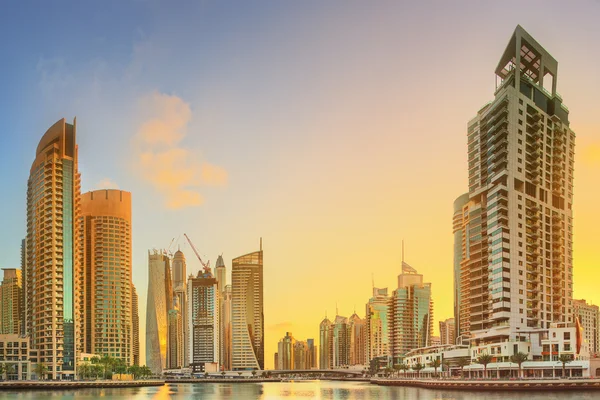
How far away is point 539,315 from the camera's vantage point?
166375 mm

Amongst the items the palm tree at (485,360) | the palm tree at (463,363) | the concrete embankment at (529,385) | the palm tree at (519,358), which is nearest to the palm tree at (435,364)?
the palm tree at (463,363)

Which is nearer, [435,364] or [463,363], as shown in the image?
[463,363]

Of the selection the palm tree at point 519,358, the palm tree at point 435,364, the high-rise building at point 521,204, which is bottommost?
the palm tree at point 435,364

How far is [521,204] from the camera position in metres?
170

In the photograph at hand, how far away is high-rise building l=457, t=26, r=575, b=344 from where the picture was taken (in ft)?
543

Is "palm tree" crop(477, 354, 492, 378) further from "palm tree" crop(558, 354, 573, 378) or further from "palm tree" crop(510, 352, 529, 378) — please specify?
"palm tree" crop(558, 354, 573, 378)

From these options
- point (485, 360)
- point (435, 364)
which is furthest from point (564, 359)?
point (435, 364)

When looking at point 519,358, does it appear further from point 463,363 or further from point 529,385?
point 463,363

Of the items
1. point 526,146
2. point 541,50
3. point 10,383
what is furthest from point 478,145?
point 10,383

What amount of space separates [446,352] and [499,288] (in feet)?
114

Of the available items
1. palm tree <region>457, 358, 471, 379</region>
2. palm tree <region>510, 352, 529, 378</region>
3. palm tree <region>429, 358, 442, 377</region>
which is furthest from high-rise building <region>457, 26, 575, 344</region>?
palm tree <region>429, 358, 442, 377</region>

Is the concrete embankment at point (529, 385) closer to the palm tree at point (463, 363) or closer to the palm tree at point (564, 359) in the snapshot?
the palm tree at point (564, 359)

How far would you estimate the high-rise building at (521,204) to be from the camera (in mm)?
165375

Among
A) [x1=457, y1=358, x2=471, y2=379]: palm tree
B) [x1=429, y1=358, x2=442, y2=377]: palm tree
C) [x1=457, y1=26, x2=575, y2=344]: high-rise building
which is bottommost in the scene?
[x1=429, y1=358, x2=442, y2=377]: palm tree
